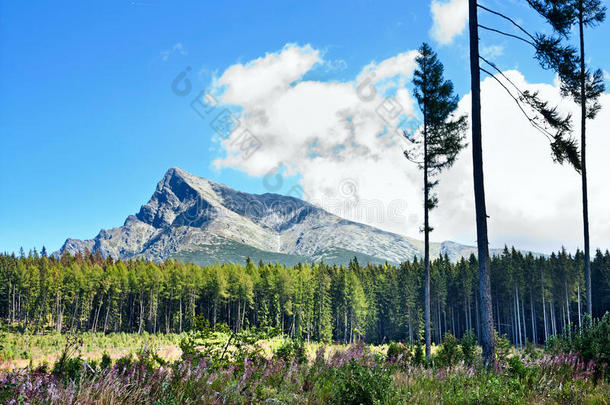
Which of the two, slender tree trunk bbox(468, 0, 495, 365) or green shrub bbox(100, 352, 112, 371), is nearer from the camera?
green shrub bbox(100, 352, 112, 371)

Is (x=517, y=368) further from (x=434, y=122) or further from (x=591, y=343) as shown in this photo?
(x=434, y=122)

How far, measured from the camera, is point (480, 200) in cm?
926

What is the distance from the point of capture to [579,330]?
8.58m

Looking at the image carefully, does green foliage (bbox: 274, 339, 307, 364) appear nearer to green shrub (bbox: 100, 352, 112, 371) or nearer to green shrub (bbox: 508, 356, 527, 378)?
green shrub (bbox: 100, 352, 112, 371)

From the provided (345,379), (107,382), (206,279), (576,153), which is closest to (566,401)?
(345,379)

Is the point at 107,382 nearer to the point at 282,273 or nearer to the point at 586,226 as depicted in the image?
the point at 586,226

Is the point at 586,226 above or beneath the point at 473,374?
above

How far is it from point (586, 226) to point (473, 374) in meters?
11.2

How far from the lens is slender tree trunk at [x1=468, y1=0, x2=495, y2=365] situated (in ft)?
28.1

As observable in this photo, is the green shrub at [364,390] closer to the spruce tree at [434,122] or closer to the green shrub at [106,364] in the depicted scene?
the green shrub at [106,364]

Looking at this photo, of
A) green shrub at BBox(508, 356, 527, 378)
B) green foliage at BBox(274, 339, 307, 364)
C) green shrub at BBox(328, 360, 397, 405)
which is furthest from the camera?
green foliage at BBox(274, 339, 307, 364)

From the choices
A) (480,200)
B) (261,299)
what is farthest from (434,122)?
(261,299)

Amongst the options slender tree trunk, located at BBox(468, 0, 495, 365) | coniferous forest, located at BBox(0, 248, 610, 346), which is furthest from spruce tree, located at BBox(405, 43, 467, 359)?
coniferous forest, located at BBox(0, 248, 610, 346)

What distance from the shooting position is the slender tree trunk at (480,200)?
28.1 feet
